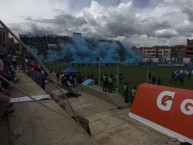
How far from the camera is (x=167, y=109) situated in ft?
29.9

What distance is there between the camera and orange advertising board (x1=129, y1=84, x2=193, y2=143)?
831cm

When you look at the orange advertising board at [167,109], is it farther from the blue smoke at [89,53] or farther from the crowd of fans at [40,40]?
the crowd of fans at [40,40]

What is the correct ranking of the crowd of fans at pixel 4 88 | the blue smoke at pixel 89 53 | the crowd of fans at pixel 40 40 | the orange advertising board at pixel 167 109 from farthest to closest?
the crowd of fans at pixel 40 40, the blue smoke at pixel 89 53, the orange advertising board at pixel 167 109, the crowd of fans at pixel 4 88

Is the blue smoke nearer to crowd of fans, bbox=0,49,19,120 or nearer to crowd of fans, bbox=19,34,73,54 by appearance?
crowd of fans, bbox=19,34,73,54

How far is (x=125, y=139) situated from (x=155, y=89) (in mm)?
2294

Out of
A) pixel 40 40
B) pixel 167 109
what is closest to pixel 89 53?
pixel 40 40

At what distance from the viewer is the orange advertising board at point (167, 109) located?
8.31 meters

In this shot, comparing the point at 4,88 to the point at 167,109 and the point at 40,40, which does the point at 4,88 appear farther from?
the point at 40,40

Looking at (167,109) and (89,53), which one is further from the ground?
(89,53)

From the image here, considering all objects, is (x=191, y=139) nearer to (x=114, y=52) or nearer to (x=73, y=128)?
(x=73, y=128)

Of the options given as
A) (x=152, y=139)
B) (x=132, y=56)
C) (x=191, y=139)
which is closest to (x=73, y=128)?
(x=191, y=139)

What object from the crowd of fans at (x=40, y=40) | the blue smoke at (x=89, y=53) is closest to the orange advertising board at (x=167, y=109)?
the blue smoke at (x=89, y=53)

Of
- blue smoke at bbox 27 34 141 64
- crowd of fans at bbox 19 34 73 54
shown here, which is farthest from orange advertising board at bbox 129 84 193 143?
crowd of fans at bbox 19 34 73 54

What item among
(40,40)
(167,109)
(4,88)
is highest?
(40,40)
